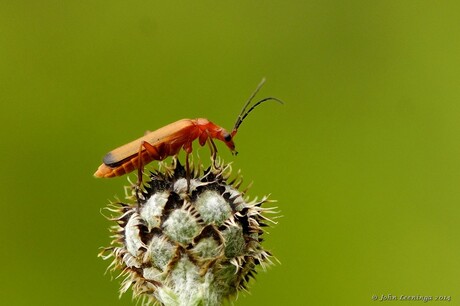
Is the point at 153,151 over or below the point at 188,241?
over

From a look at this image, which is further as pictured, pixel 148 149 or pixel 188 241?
Answer: pixel 148 149

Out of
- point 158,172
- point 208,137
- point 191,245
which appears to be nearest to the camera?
point 191,245

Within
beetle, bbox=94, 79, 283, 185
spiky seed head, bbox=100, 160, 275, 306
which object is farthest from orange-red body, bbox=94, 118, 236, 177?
spiky seed head, bbox=100, 160, 275, 306

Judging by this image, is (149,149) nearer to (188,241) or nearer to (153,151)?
(153,151)

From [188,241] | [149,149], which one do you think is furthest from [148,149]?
[188,241]

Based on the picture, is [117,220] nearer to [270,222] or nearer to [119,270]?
[119,270]

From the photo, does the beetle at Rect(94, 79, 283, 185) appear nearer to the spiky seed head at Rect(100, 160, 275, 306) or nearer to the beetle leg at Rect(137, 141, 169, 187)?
the beetle leg at Rect(137, 141, 169, 187)

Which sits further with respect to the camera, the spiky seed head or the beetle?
the beetle

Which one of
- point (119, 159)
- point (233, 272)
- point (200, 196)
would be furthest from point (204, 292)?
point (119, 159)
